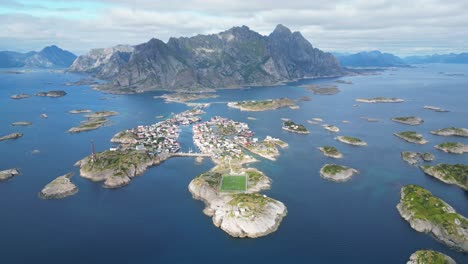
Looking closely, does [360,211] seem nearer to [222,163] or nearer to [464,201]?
[464,201]

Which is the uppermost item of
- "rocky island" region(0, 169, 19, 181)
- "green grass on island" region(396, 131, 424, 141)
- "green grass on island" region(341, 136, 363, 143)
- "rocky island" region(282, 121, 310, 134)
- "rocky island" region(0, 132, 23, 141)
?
"green grass on island" region(396, 131, 424, 141)

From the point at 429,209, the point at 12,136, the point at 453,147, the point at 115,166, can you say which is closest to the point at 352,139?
the point at 453,147

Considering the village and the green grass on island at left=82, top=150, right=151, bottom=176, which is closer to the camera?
the green grass on island at left=82, top=150, right=151, bottom=176

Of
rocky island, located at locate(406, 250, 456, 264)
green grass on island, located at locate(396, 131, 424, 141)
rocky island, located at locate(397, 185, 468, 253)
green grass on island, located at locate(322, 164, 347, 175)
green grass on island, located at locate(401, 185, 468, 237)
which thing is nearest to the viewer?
Answer: rocky island, located at locate(406, 250, 456, 264)

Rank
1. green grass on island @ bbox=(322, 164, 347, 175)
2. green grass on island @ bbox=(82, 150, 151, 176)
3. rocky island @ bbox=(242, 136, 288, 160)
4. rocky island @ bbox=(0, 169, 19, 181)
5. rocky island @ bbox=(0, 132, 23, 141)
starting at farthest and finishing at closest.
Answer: rocky island @ bbox=(0, 132, 23, 141)
rocky island @ bbox=(242, 136, 288, 160)
green grass on island @ bbox=(82, 150, 151, 176)
green grass on island @ bbox=(322, 164, 347, 175)
rocky island @ bbox=(0, 169, 19, 181)

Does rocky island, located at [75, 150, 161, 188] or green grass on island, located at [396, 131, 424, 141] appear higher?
green grass on island, located at [396, 131, 424, 141]

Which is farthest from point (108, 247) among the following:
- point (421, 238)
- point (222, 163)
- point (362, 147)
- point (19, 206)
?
point (362, 147)

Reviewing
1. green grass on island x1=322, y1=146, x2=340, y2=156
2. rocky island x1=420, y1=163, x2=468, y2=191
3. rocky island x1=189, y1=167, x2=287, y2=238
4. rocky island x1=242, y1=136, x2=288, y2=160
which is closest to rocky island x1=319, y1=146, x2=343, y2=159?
green grass on island x1=322, y1=146, x2=340, y2=156

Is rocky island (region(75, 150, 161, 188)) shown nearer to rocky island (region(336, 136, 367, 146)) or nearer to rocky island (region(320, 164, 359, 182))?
rocky island (region(320, 164, 359, 182))
